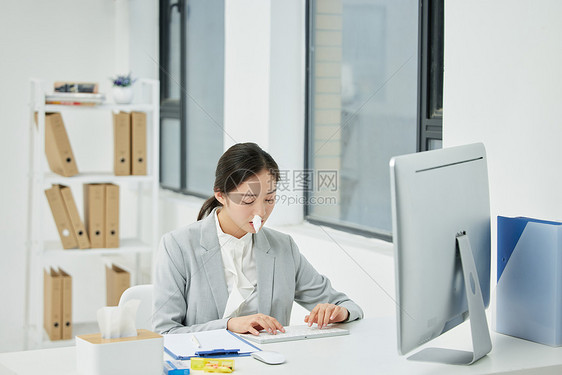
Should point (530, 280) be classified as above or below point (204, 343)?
above

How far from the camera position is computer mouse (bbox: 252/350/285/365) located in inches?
54.1

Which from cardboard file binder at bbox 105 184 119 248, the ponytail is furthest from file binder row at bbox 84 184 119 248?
the ponytail

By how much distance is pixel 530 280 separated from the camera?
1.64 metres

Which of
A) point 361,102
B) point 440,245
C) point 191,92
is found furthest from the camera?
point 191,92

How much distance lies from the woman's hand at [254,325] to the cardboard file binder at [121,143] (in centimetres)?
211

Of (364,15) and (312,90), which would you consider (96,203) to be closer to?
(312,90)

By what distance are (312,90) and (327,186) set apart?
1.42ft

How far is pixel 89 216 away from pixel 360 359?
7.89ft

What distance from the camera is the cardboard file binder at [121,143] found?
11.6 ft

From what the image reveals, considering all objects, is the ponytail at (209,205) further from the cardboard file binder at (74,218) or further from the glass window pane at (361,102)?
the cardboard file binder at (74,218)

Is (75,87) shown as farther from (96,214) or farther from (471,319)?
(471,319)

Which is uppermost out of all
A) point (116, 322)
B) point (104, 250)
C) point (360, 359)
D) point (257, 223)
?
point (257, 223)

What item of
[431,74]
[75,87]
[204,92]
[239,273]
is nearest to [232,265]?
[239,273]

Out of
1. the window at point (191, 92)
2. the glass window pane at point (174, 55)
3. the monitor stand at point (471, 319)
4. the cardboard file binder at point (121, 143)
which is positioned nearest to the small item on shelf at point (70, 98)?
the cardboard file binder at point (121, 143)
